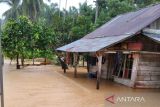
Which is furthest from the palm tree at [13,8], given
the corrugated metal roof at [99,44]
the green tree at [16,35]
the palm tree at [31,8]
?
the corrugated metal roof at [99,44]

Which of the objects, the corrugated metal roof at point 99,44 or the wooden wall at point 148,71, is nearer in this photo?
the corrugated metal roof at point 99,44

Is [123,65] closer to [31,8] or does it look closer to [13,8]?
[31,8]

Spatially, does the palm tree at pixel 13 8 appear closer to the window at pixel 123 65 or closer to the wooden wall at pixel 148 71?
the window at pixel 123 65

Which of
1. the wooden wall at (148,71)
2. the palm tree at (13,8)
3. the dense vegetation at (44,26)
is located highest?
the palm tree at (13,8)

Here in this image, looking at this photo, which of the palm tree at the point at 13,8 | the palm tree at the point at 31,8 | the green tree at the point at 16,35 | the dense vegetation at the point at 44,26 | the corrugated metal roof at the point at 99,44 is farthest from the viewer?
the palm tree at the point at 13,8

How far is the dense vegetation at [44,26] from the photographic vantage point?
22.4 metres

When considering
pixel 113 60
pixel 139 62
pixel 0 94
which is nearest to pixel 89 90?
Result: pixel 139 62

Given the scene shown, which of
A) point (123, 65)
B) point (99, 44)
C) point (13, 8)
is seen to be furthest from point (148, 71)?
point (13, 8)

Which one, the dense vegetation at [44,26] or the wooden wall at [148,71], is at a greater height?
the dense vegetation at [44,26]

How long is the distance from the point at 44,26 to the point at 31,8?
11.6 meters

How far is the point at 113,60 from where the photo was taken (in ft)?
54.9

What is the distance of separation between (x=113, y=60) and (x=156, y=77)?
337 centimetres

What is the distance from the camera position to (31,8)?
35062 millimetres

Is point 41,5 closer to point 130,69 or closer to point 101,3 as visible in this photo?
point 101,3
